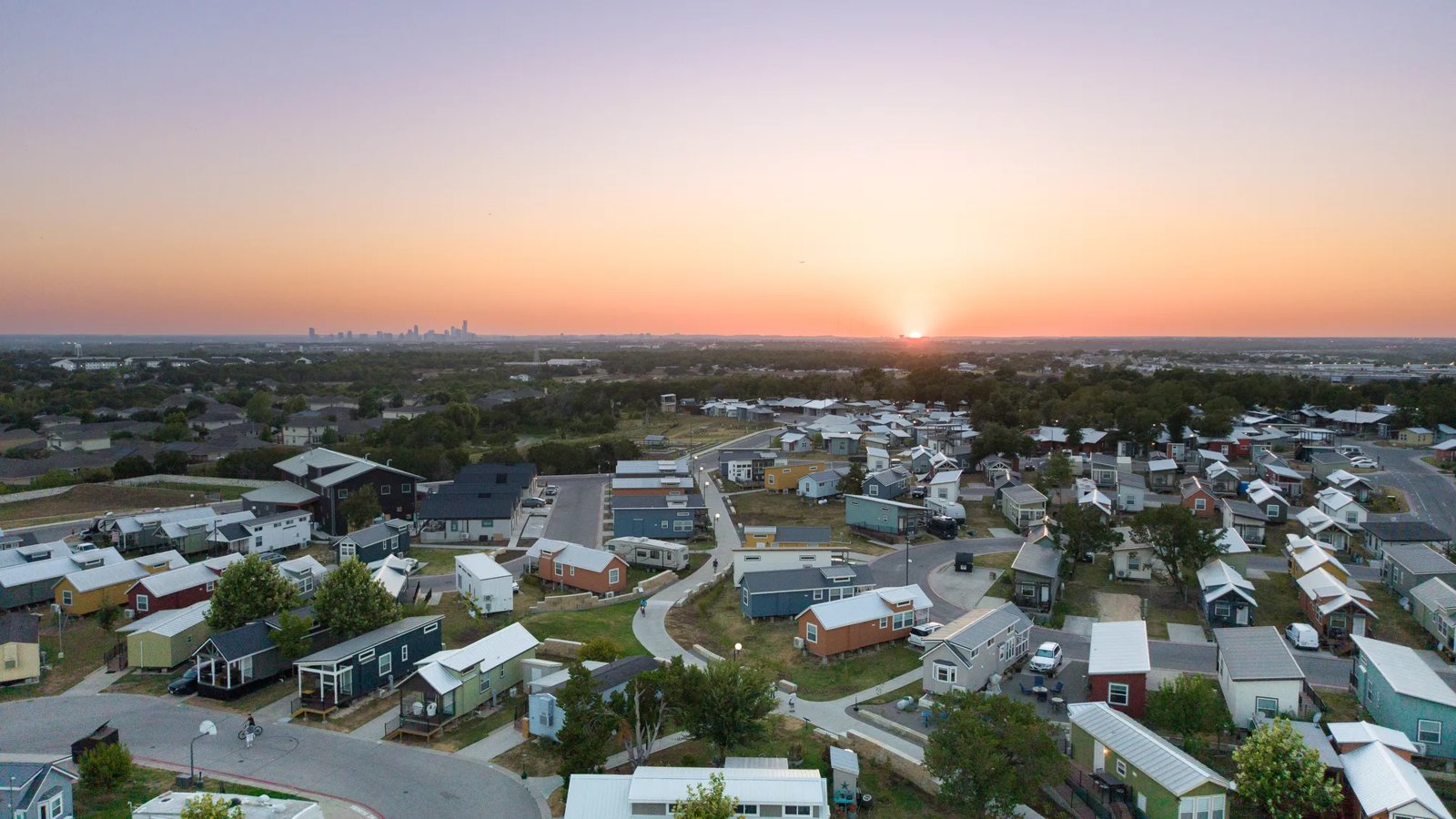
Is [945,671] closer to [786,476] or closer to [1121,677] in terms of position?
→ [1121,677]

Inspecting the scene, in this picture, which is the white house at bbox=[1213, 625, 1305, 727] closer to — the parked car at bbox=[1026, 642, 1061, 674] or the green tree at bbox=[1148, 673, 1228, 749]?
the green tree at bbox=[1148, 673, 1228, 749]

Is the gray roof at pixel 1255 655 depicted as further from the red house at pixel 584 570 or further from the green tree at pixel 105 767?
the green tree at pixel 105 767

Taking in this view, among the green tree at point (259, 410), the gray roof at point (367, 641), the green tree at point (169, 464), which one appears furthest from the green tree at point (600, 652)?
the green tree at point (259, 410)

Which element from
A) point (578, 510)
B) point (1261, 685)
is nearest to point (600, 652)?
point (1261, 685)

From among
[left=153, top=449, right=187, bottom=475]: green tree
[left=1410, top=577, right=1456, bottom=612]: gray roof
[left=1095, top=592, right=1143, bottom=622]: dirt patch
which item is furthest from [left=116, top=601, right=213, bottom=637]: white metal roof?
[left=1410, top=577, right=1456, bottom=612]: gray roof

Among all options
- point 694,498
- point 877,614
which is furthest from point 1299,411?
point 877,614

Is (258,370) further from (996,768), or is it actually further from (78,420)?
(996,768)
